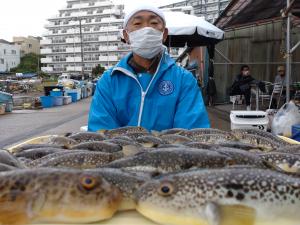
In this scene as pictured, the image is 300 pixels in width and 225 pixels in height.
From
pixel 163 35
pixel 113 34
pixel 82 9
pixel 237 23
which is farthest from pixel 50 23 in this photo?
pixel 163 35

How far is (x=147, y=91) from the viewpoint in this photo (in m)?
4.18

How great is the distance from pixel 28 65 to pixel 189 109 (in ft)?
389

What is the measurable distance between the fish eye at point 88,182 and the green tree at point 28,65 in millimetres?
113548

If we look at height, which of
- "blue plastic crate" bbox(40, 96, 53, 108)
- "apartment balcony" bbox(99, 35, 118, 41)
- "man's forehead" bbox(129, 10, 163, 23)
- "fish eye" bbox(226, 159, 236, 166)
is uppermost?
"apartment balcony" bbox(99, 35, 118, 41)

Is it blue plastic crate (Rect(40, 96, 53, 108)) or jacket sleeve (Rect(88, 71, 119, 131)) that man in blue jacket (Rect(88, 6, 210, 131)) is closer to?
jacket sleeve (Rect(88, 71, 119, 131))

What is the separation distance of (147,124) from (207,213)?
2.66 m

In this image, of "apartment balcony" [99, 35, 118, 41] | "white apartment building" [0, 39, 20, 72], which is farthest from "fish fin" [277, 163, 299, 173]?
"white apartment building" [0, 39, 20, 72]

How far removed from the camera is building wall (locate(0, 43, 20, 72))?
383 ft

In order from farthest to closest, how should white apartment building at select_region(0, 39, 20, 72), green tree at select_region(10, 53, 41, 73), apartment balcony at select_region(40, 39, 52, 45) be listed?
apartment balcony at select_region(40, 39, 52, 45), white apartment building at select_region(0, 39, 20, 72), green tree at select_region(10, 53, 41, 73)

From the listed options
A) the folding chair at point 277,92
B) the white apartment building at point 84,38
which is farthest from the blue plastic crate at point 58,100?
the white apartment building at point 84,38

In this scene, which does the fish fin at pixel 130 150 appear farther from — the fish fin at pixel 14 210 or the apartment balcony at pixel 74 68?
the apartment balcony at pixel 74 68

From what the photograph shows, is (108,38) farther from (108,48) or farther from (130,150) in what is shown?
(130,150)

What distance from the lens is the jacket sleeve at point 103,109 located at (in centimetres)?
415

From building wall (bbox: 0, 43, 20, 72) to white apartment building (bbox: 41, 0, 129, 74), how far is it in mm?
8380
